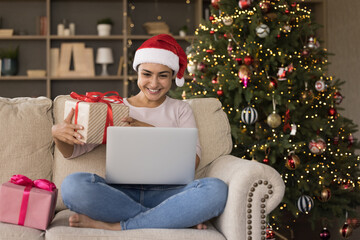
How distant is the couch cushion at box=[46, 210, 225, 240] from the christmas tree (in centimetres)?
123

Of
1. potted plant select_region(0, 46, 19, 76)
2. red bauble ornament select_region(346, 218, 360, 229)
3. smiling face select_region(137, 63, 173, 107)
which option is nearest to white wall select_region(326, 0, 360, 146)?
red bauble ornament select_region(346, 218, 360, 229)

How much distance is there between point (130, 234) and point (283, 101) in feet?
5.17

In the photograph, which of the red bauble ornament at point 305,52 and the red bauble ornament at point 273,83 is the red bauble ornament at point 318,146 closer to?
the red bauble ornament at point 273,83

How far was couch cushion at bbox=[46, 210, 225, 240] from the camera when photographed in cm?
176

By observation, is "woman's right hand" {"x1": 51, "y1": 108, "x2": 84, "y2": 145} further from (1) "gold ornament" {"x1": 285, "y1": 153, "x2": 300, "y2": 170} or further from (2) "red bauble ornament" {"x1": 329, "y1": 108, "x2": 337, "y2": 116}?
(2) "red bauble ornament" {"x1": 329, "y1": 108, "x2": 337, "y2": 116}

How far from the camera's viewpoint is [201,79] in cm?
338

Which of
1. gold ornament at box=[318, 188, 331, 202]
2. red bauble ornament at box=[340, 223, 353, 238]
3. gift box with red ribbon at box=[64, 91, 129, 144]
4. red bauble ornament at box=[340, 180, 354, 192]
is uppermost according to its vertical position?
gift box with red ribbon at box=[64, 91, 129, 144]

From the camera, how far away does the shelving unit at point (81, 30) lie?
530 centimetres

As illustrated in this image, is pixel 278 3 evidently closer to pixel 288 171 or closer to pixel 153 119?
pixel 288 171

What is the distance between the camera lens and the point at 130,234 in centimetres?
178

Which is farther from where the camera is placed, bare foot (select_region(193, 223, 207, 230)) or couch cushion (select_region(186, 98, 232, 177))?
couch cushion (select_region(186, 98, 232, 177))

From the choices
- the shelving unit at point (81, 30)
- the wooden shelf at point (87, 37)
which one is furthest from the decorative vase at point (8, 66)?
the wooden shelf at point (87, 37)

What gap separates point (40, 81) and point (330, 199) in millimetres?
3276

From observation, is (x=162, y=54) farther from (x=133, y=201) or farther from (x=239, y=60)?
(x=239, y=60)
